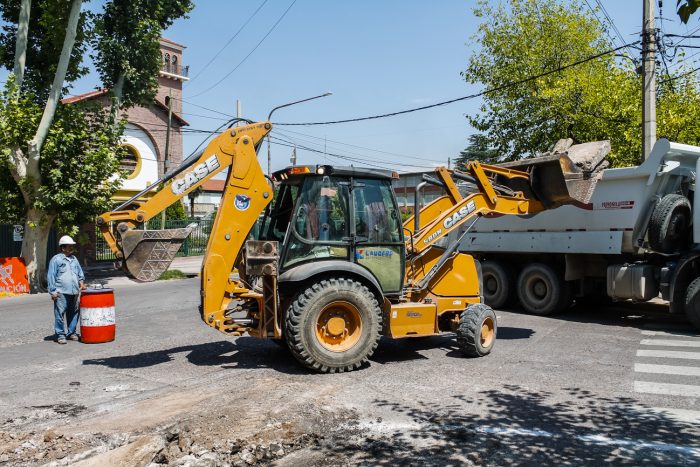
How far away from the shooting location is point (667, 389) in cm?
680

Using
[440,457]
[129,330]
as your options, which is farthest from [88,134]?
[440,457]

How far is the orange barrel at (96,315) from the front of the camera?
30.9 ft

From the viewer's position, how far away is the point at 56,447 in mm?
4973

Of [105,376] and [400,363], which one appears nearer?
[105,376]

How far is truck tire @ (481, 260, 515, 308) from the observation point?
1350cm

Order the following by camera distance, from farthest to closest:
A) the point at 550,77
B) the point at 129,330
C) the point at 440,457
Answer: the point at 550,77
the point at 129,330
the point at 440,457

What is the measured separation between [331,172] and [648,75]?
1008 cm

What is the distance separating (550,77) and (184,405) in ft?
59.3

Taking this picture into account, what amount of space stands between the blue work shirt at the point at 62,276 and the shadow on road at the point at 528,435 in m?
5.86

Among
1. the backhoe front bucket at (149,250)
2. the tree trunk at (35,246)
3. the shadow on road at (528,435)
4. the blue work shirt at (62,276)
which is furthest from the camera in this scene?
the tree trunk at (35,246)

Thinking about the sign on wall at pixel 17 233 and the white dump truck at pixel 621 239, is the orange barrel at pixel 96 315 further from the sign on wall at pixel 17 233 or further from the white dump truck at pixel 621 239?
the sign on wall at pixel 17 233

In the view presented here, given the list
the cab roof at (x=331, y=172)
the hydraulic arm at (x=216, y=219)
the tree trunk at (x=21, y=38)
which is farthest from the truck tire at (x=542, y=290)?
the tree trunk at (x=21, y=38)

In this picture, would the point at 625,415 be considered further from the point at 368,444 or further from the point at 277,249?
the point at 277,249

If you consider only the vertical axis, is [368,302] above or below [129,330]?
above
